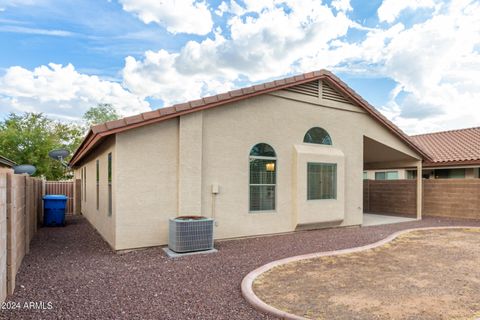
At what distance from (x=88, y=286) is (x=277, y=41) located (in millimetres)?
10998

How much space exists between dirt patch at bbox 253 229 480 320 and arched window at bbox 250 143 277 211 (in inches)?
112

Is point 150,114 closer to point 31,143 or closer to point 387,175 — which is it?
point 387,175

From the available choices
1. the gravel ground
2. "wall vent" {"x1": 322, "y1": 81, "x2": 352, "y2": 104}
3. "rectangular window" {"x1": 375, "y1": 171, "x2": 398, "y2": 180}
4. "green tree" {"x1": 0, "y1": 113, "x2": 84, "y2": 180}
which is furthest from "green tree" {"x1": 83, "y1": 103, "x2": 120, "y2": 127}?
"wall vent" {"x1": 322, "y1": 81, "x2": 352, "y2": 104}

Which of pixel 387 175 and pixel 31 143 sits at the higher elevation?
pixel 31 143

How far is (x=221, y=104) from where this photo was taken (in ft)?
28.3

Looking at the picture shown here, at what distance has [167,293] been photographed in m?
4.88

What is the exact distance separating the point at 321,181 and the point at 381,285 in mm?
5465

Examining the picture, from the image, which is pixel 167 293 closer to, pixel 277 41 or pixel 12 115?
pixel 277 41

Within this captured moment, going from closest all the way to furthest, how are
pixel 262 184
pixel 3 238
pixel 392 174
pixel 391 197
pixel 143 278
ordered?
pixel 3 238 → pixel 143 278 → pixel 262 184 → pixel 391 197 → pixel 392 174

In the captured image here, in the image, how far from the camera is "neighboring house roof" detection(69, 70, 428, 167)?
7.20m

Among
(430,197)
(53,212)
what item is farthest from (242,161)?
(430,197)

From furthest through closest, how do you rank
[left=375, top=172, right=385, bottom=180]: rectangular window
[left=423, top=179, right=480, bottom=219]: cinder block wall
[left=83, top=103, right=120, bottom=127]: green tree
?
1. [left=83, top=103, right=120, bottom=127]: green tree
2. [left=375, top=172, right=385, bottom=180]: rectangular window
3. [left=423, top=179, right=480, bottom=219]: cinder block wall

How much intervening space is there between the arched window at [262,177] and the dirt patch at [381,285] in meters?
2.85

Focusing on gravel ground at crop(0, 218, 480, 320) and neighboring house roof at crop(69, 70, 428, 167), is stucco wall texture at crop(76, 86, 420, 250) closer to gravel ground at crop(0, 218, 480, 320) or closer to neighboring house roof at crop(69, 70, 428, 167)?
neighboring house roof at crop(69, 70, 428, 167)
